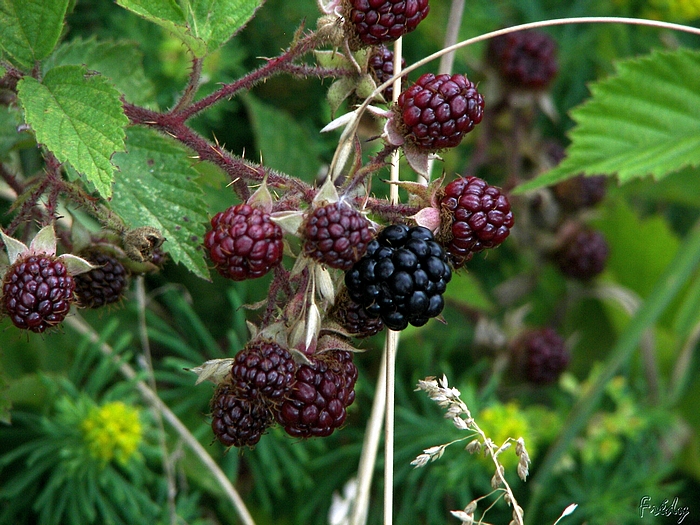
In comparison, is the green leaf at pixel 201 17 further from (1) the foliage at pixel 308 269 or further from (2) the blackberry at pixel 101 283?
(2) the blackberry at pixel 101 283

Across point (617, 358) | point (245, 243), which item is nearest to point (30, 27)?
point (245, 243)

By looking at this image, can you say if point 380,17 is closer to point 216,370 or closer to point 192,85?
point 192,85

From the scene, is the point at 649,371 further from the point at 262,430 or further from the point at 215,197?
the point at 262,430

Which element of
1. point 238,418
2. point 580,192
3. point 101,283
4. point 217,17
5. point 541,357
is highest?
point 217,17

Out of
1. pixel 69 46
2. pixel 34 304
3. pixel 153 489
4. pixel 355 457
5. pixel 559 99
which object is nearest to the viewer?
pixel 34 304

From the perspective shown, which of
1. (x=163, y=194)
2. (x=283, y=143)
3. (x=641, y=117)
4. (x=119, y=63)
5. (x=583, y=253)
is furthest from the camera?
(x=583, y=253)

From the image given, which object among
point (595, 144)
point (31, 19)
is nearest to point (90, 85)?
point (31, 19)

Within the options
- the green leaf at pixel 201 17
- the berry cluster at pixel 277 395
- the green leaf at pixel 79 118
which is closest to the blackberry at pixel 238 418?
the berry cluster at pixel 277 395
